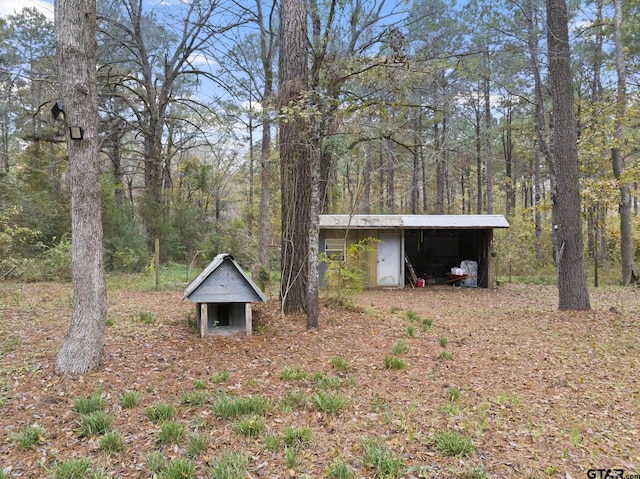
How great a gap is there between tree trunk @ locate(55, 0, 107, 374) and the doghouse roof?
133cm

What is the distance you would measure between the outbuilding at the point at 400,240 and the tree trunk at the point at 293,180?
500cm

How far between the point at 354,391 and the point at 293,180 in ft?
12.1

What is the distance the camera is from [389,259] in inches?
531

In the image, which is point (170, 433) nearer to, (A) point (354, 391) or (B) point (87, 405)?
(B) point (87, 405)

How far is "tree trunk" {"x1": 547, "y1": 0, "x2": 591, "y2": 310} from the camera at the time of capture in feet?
24.6

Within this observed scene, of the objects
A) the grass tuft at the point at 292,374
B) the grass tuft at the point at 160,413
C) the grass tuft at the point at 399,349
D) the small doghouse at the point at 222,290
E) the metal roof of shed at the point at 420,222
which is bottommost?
the grass tuft at the point at 160,413

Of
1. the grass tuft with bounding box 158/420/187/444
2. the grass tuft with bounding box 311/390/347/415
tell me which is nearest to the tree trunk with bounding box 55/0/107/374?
the grass tuft with bounding box 158/420/187/444

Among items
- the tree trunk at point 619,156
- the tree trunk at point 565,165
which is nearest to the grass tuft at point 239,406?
the tree trunk at point 565,165

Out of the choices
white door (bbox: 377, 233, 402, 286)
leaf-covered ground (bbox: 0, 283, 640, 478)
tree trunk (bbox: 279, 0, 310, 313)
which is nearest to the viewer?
leaf-covered ground (bbox: 0, 283, 640, 478)

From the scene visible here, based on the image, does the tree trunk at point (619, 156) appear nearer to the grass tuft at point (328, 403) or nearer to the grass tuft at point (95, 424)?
the grass tuft at point (328, 403)

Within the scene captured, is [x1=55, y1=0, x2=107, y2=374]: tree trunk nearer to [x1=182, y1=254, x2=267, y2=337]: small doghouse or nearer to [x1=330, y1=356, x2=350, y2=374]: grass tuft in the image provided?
[x1=182, y1=254, x2=267, y2=337]: small doghouse

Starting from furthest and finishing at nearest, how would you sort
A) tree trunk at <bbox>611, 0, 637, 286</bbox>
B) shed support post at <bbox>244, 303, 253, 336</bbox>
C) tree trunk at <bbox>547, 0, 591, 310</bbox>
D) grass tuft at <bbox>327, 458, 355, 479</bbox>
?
tree trunk at <bbox>611, 0, 637, 286</bbox> < tree trunk at <bbox>547, 0, 591, 310</bbox> < shed support post at <bbox>244, 303, 253, 336</bbox> < grass tuft at <bbox>327, 458, 355, 479</bbox>

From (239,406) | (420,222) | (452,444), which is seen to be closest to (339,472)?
(452,444)

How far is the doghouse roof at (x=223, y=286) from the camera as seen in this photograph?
211 inches
